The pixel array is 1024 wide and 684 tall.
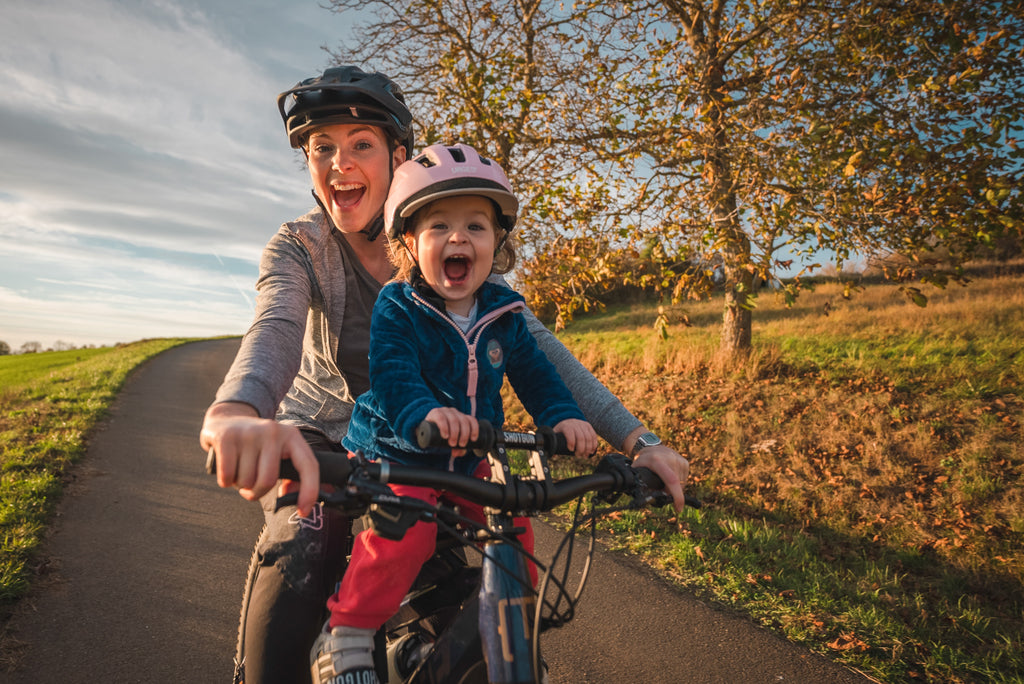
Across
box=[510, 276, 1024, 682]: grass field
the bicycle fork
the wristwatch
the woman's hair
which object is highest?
the woman's hair

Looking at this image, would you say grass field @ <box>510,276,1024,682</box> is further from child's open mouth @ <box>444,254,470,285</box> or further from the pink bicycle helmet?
the pink bicycle helmet

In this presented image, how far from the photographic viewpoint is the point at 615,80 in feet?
29.0

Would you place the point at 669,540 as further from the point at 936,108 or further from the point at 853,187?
the point at 936,108

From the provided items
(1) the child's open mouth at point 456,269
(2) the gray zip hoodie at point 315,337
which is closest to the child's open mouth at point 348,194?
(2) the gray zip hoodie at point 315,337

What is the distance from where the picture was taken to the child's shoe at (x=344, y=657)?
1.64 metres

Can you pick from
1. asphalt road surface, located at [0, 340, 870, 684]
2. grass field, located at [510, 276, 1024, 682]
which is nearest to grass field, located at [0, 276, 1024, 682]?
grass field, located at [510, 276, 1024, 682]

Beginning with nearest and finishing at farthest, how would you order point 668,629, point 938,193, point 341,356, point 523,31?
point 341,356 → point 668,629 → point 938,193 → point 523,31

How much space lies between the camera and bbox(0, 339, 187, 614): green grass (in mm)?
3998

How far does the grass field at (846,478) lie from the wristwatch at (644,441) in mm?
2443

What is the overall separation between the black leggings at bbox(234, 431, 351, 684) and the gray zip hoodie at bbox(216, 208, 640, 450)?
20.4 inches

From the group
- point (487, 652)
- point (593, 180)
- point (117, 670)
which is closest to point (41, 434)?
point (117, 670)

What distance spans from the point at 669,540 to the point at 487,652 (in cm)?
413

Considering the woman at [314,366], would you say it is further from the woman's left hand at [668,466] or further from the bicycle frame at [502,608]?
the bicycle frame at [502,608]

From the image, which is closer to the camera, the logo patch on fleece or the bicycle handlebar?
the bicycle handlebar
